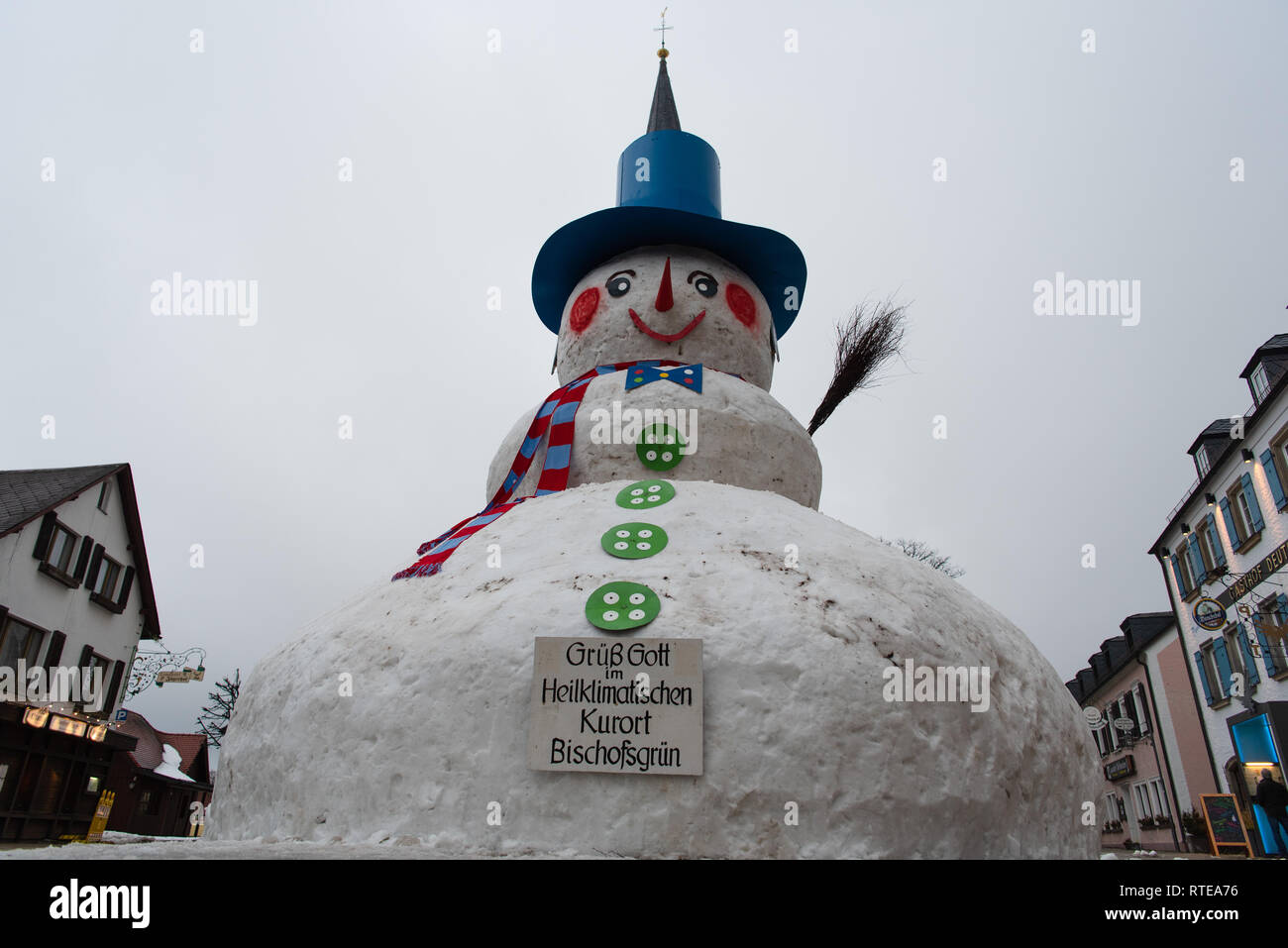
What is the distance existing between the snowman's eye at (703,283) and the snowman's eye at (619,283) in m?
0.44

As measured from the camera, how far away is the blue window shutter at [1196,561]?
1981 centimetres

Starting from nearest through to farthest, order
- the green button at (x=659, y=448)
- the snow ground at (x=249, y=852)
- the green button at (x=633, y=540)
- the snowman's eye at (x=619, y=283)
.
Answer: the snow ground at (x=249, y=852)
the green button at (x=633, y=540)
the green button at (x=659, y=448)
the snowman's eye at (x=619, y=283)

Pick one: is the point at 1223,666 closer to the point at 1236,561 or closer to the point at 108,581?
the point at 1236,561

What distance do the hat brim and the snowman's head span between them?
0.11m

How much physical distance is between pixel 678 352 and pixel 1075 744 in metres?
3.27

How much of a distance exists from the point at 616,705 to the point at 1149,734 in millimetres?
26456

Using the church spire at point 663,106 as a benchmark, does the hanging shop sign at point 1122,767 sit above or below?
below

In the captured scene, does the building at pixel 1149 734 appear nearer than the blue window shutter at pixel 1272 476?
No

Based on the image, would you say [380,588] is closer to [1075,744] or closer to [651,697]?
[651,697]

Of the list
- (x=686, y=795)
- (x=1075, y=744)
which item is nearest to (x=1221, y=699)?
(x=1075, y=744)

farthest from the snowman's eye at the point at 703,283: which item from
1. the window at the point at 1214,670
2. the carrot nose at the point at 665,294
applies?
the window at the point at 1214,670

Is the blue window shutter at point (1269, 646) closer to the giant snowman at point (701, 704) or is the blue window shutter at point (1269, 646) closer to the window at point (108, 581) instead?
the giant snowman at point (701, 704)

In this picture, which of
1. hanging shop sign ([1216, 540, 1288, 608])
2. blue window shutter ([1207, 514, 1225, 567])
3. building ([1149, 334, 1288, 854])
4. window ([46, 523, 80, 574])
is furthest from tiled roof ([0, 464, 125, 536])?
blue window shutter ([1207, 514, 1225, 567])
